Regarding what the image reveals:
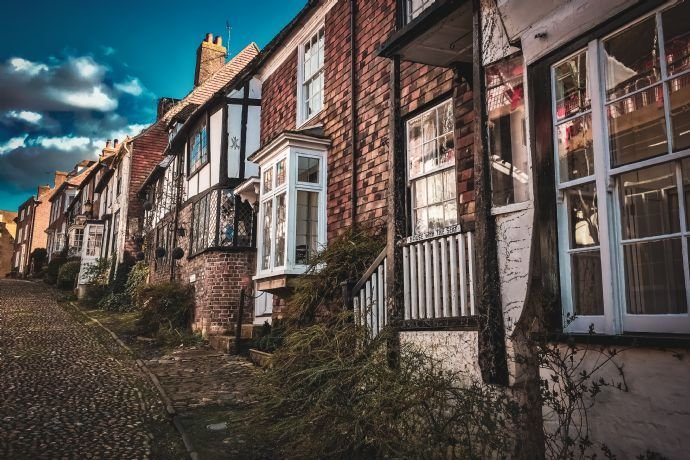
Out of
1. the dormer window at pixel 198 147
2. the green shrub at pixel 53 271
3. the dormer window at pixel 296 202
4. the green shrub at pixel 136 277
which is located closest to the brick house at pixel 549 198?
the dormer window at pixel 296 202

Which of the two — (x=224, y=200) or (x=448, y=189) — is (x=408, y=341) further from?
(x=224, y=200)

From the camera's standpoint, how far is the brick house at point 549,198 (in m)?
2.86

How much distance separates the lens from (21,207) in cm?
5791

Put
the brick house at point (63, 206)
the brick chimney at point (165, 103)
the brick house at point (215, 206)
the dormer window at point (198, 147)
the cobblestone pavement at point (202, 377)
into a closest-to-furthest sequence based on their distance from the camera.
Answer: the cobblestone pavement at point (202, 377), the brick house at point (215, 206), the dormer window at point (198, 147), the brick chimney at point (165, 103), the brick house at point (63, 206)

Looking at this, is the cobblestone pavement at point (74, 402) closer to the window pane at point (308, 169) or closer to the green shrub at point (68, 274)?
the window pane at point (308, 169)

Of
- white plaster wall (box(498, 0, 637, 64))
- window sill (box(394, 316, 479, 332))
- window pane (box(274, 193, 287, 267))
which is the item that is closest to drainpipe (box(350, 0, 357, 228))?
window pane (box(274, 193, 287, 267))

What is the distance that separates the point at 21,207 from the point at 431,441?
66523 mm

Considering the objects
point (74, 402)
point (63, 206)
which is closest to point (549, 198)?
point (74, 402)

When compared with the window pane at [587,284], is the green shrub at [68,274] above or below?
above

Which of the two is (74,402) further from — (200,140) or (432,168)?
(200,140)

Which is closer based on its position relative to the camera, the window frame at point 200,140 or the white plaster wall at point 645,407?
the white plaster wall at point 645,407

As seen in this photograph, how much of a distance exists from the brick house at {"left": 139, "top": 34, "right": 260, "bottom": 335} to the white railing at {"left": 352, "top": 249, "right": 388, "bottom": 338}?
7362mm

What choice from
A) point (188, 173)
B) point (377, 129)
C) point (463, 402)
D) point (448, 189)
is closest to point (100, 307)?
point (188, 173)

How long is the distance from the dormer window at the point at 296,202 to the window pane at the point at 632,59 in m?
5.60
